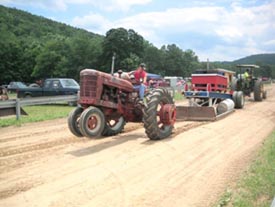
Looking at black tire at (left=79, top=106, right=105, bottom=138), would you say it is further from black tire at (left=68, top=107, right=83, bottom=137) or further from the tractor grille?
black tire at (left=68, top=107, right=83, bottom=137)

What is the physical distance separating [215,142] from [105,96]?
9.95 ft

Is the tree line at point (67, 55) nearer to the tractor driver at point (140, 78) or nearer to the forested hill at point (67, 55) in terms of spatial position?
the forested hill at point (67, 55)

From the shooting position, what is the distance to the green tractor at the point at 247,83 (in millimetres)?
23484

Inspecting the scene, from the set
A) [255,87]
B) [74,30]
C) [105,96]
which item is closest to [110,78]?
[105,96]

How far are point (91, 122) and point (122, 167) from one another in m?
2.24

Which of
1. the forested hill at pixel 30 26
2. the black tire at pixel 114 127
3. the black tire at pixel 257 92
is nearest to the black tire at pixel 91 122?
the black tire at pixel 114 127

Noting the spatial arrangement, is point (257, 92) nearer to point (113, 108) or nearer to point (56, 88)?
point (56, 88)

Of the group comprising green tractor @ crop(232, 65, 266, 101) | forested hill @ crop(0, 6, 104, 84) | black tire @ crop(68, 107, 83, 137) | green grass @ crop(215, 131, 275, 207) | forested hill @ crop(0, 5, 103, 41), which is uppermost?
forested hill @ crop(0, 5, 103, 41)

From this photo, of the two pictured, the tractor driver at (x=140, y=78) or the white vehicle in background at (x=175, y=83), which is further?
the white vehicle in background at (x=175, y=83)

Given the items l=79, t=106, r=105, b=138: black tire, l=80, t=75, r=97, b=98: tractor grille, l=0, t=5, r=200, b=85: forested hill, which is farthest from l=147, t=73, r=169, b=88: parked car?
l=0, t=5, r=200, b=85: forested hill

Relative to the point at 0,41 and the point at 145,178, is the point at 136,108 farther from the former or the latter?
the point at 0,41

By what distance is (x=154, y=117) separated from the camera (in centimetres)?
1044

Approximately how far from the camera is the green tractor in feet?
77.0

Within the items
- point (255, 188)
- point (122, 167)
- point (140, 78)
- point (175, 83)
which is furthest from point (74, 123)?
point (175, 83)
